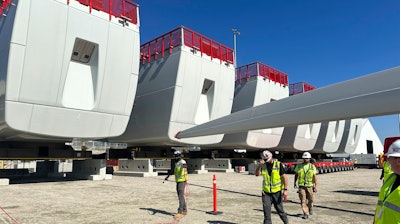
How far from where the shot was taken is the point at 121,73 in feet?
71.5

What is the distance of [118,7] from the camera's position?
21594mm

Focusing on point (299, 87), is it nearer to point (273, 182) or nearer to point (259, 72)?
point (259, 72)

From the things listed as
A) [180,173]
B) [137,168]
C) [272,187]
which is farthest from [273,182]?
[137,168]

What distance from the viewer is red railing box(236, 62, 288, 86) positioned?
3497 cm

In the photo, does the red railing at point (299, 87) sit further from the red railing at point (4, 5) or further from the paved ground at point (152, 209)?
the red railing at point (4, 5)

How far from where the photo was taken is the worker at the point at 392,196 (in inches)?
101

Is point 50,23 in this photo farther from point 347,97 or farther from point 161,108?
point 347,97

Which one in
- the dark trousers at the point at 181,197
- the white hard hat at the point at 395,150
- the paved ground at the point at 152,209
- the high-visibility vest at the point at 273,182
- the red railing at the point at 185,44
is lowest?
the paved ground at the point at 152,209

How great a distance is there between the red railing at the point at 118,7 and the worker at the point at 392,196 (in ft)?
65.8

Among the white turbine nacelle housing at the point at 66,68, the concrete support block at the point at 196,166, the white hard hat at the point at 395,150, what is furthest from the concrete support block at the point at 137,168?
the white hard hat at the point at 395,150

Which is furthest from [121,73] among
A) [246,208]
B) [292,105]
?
[292,105]

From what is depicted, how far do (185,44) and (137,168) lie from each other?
1154cm

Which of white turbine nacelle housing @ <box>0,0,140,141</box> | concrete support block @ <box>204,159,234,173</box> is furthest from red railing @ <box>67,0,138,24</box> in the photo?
concrete support block @ <box>204,159,234,173</box>

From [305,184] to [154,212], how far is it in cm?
473
